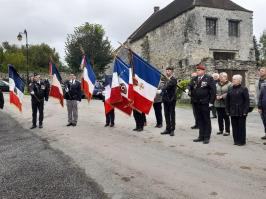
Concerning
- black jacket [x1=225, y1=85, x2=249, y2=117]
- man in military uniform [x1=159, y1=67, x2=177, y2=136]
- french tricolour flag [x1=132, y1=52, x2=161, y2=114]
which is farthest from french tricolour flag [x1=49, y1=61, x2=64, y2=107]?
black jacket [x1=225, y1=85, x2=249, y2=117]

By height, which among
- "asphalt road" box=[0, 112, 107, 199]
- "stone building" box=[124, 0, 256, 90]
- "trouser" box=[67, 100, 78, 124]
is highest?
"stone building" box=[124, 0, 256, 90]

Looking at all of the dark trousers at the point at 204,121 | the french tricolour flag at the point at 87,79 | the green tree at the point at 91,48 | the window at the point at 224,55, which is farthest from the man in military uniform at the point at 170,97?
the green tree at the point at 91,48

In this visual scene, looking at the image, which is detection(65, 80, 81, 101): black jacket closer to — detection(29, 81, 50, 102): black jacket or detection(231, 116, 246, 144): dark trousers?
detection(29, 81, 50, 102): black jacket

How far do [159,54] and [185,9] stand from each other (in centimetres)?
719

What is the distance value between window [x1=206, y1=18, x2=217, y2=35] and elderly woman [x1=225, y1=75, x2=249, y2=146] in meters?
30.5

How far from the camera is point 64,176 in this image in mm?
7219

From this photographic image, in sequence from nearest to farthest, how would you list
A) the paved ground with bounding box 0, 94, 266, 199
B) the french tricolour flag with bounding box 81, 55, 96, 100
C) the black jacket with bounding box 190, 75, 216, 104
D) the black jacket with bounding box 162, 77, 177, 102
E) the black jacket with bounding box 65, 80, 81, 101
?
the paved ground with bounding box 0, 94, 266, 199
the black jacket with bounding box 190, 75, 216, 104
the black jacket with bounding box 162, 77, 177, 102
the black jacket with bounding box 65, 80, 81, 101
the french tricolour flag with bounding box 81, 55, 96, 100

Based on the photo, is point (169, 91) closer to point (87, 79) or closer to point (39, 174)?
point (87, 79)

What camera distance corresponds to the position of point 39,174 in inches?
293

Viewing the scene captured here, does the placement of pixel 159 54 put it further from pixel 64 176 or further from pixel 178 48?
pixel 64 176

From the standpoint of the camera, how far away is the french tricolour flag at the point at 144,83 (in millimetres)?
12016

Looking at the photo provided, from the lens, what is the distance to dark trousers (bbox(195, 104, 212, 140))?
1044 centimetres

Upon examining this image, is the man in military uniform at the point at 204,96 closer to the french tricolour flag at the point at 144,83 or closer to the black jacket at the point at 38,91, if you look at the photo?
the french tricolour flag at the point at 144,83

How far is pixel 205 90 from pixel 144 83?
219 centimetres
